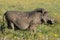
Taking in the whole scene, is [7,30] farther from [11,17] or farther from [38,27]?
[38,27]

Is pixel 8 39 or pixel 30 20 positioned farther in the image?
pixel 30 20

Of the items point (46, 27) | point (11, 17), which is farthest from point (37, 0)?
point (11, 17)

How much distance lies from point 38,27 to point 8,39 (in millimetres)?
2296

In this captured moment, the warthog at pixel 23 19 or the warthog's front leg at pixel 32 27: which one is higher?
the warthog at pixel 23 19

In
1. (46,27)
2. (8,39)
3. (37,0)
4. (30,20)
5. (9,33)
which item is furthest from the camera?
(37,0)

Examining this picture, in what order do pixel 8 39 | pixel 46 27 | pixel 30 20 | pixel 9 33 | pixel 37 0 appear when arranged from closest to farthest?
pixel 8 39 → pixel 9 33 → pixel 30 20 → pixel 46 27 → pixel 37 0

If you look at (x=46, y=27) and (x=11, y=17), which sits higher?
(x=11, y=17)

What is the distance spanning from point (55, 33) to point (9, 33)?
Answer: 221cm

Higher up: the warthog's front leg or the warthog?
the warthog

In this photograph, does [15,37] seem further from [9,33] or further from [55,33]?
[55,33]

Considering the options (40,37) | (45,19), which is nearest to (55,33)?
(45,19)

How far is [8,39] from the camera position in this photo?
9.23 m

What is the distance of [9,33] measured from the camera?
10031mm

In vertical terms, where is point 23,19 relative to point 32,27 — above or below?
above
